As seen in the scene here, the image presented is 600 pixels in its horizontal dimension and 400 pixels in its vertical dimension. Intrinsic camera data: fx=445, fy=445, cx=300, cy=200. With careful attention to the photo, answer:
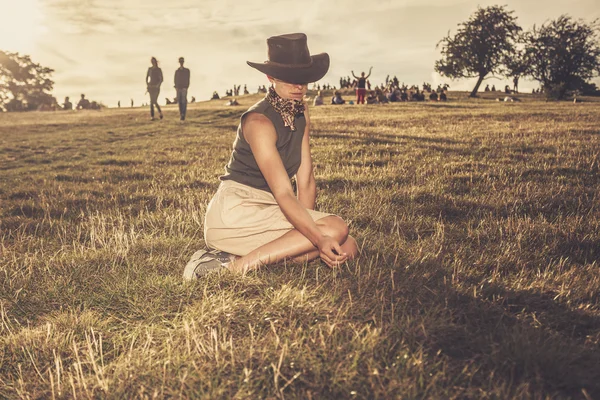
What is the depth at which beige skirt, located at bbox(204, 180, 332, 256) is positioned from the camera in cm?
379

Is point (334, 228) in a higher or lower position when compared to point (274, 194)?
lower

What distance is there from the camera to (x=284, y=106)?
11.7ft

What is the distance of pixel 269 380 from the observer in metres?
2.21

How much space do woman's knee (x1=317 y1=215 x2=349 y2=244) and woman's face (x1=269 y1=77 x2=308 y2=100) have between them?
101 cm

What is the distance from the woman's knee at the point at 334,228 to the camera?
3.50 metres

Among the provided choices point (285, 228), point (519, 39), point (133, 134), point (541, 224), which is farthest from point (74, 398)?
point (519, 39)

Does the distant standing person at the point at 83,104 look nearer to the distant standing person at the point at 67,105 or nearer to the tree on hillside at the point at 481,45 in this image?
the distant standing person at the point at 67,105

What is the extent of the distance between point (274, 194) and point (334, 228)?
1.79 feet

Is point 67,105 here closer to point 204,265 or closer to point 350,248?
point 204,265

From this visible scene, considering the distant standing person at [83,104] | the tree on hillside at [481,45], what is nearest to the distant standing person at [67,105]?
the distant standing person at [83,104]

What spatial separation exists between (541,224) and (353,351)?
10.3 ft

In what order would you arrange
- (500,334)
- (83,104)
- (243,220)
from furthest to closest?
(83,104) → (243,220) → (500,334)

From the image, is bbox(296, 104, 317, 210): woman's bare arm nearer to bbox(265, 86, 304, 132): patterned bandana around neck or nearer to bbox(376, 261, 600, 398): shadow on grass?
bbox(265, 86, 304, 132): patterned bandana around neck

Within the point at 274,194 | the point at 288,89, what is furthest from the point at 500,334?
the point at 288,89
